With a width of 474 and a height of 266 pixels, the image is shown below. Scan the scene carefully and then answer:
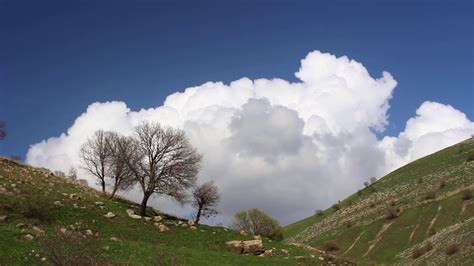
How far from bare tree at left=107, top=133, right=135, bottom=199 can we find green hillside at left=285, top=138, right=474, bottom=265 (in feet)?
108

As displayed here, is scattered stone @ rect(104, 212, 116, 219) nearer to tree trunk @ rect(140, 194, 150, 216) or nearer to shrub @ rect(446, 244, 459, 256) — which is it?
tree trunk @ rect(140, 194, 150, 216)

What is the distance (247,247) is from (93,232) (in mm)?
13367

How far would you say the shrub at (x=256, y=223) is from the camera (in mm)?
99000

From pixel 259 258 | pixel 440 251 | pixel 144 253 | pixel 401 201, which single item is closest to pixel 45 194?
pixel 144 253

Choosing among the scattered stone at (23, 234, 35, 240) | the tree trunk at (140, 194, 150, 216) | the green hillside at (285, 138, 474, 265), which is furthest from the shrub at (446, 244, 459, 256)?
the scattered stone at (23, 234, 35, 240)

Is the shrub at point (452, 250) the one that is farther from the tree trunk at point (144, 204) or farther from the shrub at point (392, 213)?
the shrub at point (392, 213)

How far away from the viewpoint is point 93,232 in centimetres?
3706

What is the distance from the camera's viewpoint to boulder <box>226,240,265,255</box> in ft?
134

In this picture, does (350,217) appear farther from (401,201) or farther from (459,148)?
(459,148)

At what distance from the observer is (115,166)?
61.5 meters

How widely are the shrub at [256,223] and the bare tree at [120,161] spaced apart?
136ft

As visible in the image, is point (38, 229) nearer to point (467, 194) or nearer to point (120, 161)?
point (120, 161)

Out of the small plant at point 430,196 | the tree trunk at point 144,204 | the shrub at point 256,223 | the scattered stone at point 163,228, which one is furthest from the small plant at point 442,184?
the scattered stone at point 163,228

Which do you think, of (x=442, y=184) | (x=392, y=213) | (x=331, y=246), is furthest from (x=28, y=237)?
(x=442, y=184)
